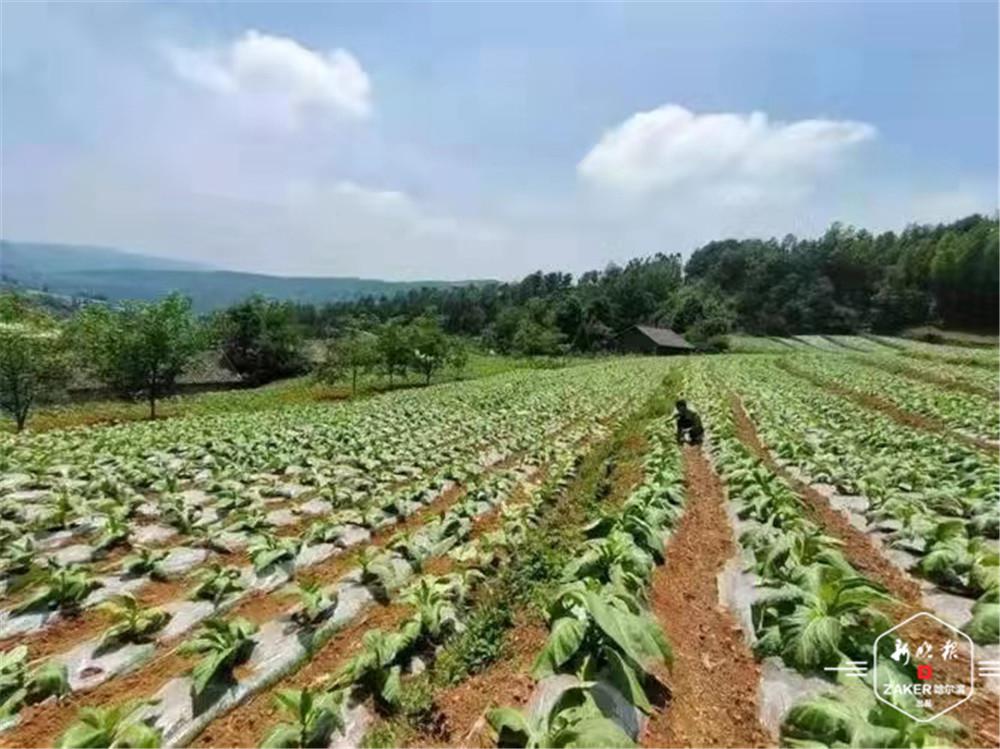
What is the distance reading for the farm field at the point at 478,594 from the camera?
3.52 meters

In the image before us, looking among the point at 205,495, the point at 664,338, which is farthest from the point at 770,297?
the point at 205,495

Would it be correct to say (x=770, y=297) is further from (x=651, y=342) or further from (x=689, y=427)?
(x=689, y=427)

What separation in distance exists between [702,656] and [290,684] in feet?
9.99

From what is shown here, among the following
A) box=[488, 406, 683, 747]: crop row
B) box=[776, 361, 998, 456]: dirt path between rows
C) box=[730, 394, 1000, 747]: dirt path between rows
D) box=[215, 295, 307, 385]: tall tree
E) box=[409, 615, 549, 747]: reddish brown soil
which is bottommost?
box=[215, 295, 307, 385]: tall tree

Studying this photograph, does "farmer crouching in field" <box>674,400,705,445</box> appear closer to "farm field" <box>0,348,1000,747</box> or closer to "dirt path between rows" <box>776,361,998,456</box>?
"farm field" <box>0,348,1000,747</box>

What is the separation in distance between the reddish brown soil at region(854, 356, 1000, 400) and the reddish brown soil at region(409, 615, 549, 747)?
82.8 feet

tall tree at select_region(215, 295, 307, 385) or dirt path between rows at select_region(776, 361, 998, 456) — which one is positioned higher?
dirt path between rows at select_region(776, 361, 998, 456)

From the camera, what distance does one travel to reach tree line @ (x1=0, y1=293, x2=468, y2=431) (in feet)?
74.7

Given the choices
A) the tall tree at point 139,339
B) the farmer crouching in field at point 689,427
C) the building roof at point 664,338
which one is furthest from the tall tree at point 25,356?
the building roof at point 664,338

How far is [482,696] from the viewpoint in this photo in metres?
4.05

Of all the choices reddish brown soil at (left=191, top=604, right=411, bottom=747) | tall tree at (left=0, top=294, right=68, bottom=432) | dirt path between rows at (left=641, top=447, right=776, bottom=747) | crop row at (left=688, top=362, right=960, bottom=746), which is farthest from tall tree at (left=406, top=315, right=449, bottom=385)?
reddish brown soil at (left=191, top=604, right=411, bottom=747)

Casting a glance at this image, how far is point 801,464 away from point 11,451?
48.4 feet

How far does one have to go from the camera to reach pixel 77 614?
16.8 feet

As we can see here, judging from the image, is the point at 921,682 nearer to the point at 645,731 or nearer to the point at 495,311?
the point at 645,731
